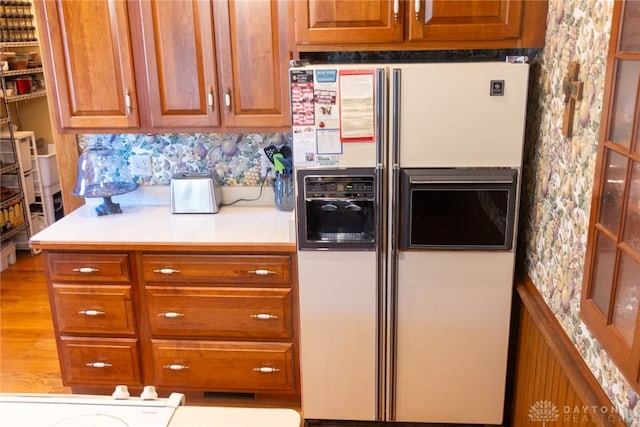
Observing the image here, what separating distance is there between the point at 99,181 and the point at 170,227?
513mm

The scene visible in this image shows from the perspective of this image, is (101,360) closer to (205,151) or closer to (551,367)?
(205,151)

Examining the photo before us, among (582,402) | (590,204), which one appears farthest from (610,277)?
(582,402)

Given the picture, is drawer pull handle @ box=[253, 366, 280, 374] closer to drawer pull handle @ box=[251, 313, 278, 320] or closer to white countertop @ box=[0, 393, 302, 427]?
drawer pull handle @ box=[251, 313, 278, 320]

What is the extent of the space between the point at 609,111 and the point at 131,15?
6.43 ft

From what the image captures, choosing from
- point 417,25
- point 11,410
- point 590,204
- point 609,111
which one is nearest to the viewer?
point 11,410

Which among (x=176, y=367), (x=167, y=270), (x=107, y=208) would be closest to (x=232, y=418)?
(x=167, y=270)

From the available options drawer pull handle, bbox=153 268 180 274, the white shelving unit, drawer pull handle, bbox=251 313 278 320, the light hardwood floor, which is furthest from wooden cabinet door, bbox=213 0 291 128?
the white shelving unit

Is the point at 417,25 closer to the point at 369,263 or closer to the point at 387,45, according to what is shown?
the point at 387,45

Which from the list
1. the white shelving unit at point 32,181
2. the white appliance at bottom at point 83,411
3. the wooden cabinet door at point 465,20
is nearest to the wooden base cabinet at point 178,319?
the wooden cabinet door at point 465,20

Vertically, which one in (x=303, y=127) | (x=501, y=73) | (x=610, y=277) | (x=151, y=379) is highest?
(x=501, y=73)

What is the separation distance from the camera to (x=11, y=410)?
1.27 metres

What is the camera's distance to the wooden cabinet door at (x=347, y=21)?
227 centimetres

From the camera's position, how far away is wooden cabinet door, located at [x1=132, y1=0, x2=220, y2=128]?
8.20 ft

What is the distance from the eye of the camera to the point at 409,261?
233cm
